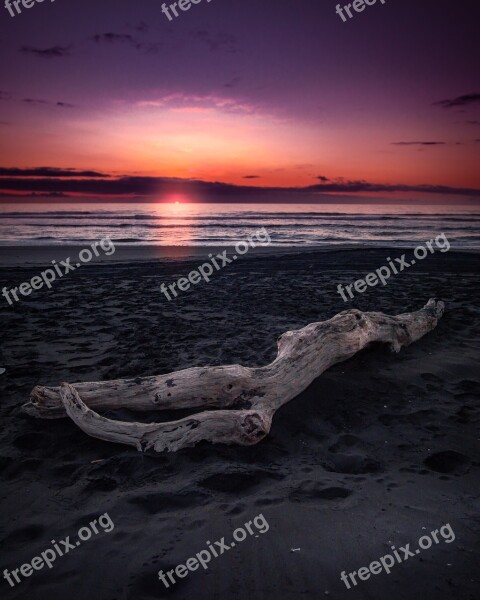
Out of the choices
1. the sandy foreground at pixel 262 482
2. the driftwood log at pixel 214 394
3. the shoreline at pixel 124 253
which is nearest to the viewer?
the sandy foreground at pixel 262 482

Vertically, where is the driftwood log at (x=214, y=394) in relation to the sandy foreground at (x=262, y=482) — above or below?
above

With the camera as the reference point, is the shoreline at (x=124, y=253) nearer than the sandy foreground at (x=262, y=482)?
No

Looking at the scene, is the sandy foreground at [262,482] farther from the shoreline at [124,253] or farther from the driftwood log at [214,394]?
the shoreline at [124,253]

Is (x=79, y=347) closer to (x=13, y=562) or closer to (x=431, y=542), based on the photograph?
(x=13, y=562)

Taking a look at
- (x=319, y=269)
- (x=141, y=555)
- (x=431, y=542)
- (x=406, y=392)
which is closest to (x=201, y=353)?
(x=406, y=392)

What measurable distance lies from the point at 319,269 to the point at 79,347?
9.49m

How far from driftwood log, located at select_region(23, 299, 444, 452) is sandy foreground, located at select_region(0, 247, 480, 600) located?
0.43 feet

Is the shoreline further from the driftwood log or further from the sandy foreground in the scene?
the driftwood log

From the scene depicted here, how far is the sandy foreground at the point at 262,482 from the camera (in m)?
2.49

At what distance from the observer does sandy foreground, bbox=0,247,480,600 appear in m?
2.49

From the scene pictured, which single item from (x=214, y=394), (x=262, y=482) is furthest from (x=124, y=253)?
(x=262, y=482)

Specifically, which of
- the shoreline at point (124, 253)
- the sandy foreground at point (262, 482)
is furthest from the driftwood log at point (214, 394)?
the shoreline at point (124, 253)

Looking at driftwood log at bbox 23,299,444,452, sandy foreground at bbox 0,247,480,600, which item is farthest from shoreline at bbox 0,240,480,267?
driftwood log at bbox 23,299,444,452

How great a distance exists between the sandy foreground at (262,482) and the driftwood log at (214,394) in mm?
132
